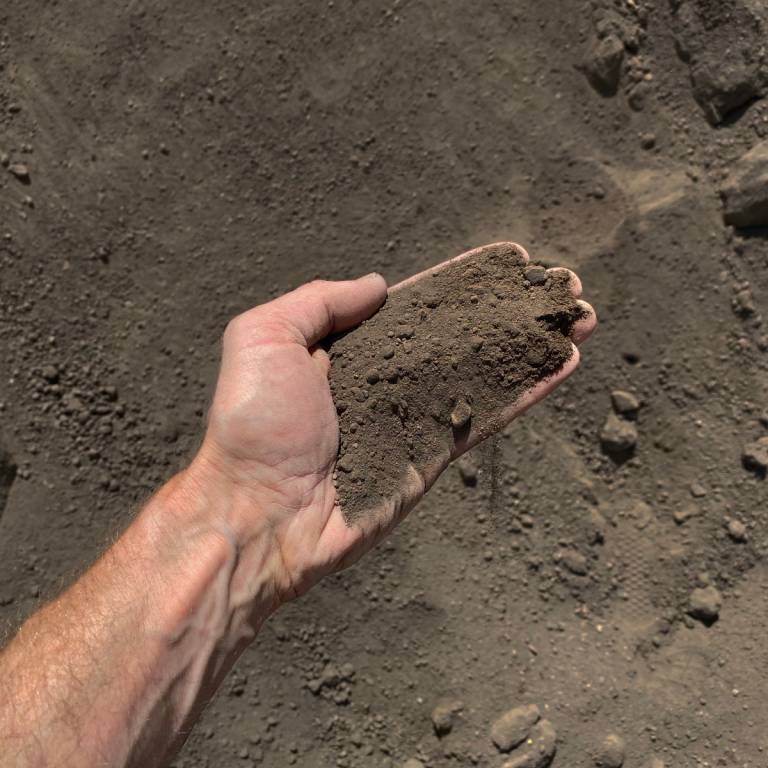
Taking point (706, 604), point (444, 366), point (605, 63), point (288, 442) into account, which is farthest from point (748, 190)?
point (288, 442)

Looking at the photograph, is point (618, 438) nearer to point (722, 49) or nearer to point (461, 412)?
point (461, 412)

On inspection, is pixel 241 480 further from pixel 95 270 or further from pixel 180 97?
pixel 180 97

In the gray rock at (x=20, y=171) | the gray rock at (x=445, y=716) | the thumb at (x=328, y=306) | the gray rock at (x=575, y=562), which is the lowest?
the gray rock at (x=445, y=716)

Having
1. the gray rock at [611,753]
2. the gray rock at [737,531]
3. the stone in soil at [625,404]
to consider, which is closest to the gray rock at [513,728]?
the gray rock at [611,753]

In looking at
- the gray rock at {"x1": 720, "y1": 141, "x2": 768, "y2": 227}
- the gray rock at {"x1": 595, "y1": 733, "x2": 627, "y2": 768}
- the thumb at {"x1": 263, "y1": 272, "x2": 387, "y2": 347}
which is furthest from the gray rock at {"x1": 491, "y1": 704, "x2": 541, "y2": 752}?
the gray rock at {"x1": 720, "y1": 141, "x2": 768, "y2": 227}

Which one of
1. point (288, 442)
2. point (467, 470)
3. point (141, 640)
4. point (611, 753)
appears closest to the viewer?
point (141, 640)

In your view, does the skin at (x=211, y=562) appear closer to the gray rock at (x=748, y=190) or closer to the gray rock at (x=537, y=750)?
the gray rock at (x=748, y=190)

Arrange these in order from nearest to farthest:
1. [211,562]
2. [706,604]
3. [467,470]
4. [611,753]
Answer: [211,562] → [611,753] → [706,604] → [467,470]

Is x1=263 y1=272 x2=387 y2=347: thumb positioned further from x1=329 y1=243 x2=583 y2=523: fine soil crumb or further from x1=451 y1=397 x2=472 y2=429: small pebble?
x1=451 y1=397 x2=472 y2=429: small pebble
